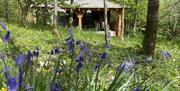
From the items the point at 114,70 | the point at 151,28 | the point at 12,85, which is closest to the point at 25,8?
the point at 151,28

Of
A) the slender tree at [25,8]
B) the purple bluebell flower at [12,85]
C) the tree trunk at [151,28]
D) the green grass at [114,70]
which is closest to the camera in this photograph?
the purple bluebell flower at [12,85]

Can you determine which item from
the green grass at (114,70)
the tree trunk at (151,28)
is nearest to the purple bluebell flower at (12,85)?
the green grass at (114,70)

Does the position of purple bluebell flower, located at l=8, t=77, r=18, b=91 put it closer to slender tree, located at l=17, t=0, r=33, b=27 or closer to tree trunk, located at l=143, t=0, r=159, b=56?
tree trunk, located at l=143, t=0, r=159, b=56

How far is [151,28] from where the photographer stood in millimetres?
11266

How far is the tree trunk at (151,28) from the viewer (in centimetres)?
1092

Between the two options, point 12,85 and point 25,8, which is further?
point 25,8

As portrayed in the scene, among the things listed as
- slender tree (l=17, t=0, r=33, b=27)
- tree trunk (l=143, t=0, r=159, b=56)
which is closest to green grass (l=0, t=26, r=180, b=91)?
tree trunk (l=143, t=0, r=159, b=56)

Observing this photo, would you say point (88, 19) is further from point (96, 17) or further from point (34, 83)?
point (34, 83)

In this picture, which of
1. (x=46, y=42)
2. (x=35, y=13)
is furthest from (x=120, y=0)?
(x=46, y=42)

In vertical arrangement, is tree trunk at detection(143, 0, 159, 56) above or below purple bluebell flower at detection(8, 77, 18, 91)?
below

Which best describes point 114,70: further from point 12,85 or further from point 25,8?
point 25,8

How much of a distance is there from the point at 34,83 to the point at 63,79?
1.74 feet

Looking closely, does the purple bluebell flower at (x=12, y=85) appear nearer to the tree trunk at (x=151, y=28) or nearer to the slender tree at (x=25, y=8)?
the tree trunk at (x=151, y=28)

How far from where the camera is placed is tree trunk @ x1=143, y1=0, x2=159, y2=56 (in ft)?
35.8
